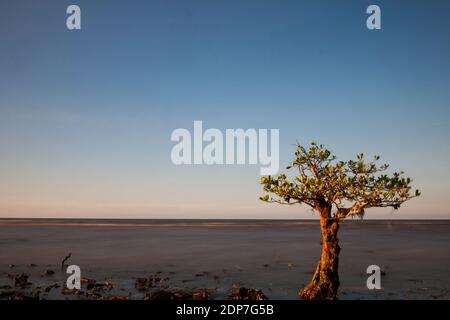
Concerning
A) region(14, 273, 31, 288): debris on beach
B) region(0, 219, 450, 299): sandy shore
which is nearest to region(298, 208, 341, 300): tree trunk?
region(0, 219, 450, 299): sandy shore

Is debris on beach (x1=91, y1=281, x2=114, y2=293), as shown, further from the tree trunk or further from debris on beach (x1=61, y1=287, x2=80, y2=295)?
the tree trunk

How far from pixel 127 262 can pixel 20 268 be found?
30.6 feet

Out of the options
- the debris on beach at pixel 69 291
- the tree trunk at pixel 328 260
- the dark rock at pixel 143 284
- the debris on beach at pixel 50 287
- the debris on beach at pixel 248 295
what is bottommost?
the dark rock at pixel 143 284

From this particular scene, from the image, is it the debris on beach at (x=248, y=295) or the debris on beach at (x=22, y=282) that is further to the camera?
the debris on beach at (x=22, y=282)

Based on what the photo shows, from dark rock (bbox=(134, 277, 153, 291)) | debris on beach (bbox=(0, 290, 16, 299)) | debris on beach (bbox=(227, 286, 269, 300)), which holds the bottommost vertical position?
dark rock (bbox=(134, 277, 153, 291))

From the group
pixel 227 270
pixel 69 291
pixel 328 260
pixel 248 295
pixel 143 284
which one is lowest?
pixel 227 270

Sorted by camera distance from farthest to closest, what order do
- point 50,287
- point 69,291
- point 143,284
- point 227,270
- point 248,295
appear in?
point 227,270 → point 143,284 → point 50,287 → point 69,291 → point 248,295

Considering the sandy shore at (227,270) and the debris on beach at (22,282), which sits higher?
the debris on beach at (22,282)

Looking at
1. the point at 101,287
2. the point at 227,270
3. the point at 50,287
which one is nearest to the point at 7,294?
the point at 50,287

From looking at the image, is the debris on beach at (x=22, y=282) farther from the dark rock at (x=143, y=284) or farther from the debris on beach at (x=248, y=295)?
the debris on beach at (x=248, y=295)

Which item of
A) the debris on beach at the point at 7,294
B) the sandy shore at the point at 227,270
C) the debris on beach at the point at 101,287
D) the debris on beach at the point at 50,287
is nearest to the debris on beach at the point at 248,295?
the sandy shore at the point at 227,270

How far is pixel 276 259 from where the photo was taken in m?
41.7

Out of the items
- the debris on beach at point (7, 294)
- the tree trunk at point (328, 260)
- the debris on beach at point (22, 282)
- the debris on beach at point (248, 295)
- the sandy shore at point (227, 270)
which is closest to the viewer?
the debris on beach at point (248, 295)

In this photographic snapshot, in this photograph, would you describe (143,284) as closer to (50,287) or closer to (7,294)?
(50,287)
